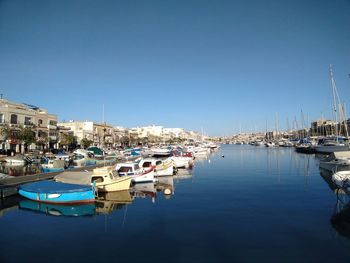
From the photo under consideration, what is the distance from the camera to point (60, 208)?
20.8m

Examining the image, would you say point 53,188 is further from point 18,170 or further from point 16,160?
point 16,160

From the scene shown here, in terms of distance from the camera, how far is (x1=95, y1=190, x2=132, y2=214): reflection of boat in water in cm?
2089

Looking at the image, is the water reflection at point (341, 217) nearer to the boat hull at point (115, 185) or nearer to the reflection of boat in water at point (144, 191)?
the reflection of boat in water at point (144, 191)

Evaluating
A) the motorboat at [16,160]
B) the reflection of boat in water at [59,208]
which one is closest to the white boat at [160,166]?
the reflection of boat in water at [59,208]

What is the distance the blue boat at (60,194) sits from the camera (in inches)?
842

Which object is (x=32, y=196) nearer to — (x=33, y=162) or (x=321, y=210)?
(x=321, y=210)

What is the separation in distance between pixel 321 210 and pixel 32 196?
21.4 metres

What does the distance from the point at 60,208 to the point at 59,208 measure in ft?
0.24

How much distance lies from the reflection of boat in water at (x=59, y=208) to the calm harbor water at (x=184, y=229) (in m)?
0.07

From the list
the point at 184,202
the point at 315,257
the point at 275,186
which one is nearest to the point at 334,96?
the point at 275,186

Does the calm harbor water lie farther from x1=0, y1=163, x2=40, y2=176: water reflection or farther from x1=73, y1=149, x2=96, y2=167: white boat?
x1=73, y1=149, x2=96, y2=167: white boat

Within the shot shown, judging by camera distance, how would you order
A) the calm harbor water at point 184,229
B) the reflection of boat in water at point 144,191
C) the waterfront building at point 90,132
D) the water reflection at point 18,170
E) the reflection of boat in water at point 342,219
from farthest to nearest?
the waterfront building at point 90,132, the water reflection at point 18,170, the reflection of boat in water at point 144,191, the reflection of boat in water at point 342,219, the calm harbor water at point 184,229

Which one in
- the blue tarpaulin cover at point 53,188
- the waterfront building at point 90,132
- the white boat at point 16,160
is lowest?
the blue tarpaulin cover at point 53,188

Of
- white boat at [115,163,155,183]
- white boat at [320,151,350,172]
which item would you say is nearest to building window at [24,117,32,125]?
white boat at [115,163,155,183]
